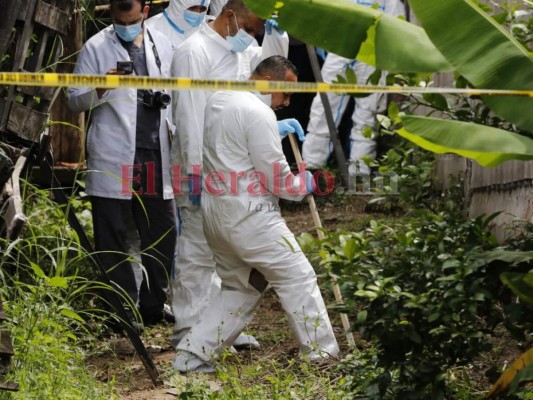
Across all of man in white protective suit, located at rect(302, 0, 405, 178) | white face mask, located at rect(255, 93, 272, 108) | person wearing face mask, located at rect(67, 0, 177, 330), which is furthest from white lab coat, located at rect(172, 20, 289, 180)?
man in white protective suit, located at rect(302, 0, 405, 178)

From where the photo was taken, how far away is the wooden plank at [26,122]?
6602mm

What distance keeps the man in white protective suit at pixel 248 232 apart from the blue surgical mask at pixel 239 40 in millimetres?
658

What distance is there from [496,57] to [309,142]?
7.28m

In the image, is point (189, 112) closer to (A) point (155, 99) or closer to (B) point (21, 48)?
(A) point (155, 99)

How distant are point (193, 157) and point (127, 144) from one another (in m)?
0.55

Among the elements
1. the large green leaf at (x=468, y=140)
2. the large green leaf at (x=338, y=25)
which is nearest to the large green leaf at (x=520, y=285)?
the large green leaf at (x=468, y=140)

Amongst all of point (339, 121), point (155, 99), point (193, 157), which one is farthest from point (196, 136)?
point (339, 121)

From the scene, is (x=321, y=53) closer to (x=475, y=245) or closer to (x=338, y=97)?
(x=338, y=97)

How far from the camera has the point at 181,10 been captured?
9500 mm

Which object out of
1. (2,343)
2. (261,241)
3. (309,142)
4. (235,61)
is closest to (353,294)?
(2,343)

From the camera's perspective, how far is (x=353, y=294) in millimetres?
5266

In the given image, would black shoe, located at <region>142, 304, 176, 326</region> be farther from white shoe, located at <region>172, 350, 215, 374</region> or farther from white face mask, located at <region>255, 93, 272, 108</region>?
white face mask, located at <region>255, 93, 272, 108</region>

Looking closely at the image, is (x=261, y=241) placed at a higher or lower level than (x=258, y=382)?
higher

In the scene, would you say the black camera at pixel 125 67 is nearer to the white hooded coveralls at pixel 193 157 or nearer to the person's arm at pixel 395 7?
the white hooded coveralls at pixel 193 157
